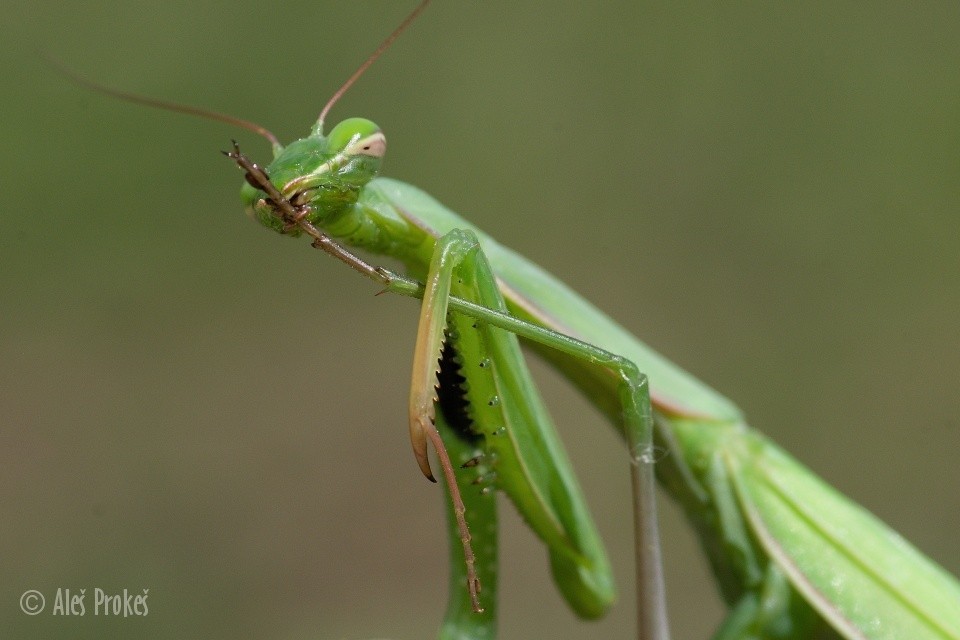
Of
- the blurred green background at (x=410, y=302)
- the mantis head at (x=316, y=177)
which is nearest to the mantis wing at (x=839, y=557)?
the mantis head at (x=316, y=177)

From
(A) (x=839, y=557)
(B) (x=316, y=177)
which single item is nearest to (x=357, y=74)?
(B) (x=316, y=177)

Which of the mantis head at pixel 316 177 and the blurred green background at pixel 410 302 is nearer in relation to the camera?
the mantis head at pixel 316 177

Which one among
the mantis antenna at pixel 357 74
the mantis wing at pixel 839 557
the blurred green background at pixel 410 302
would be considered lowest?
the mantis wing at pixel 839 557

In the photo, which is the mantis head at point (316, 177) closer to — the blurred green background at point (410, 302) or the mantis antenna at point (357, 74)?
the mantis antenna at point (357, 74)

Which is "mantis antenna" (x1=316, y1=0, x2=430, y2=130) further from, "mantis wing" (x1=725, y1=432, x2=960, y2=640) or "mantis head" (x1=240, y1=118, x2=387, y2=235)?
"mantis wing" (x1=725, y1=432, x2=960, y2=640)

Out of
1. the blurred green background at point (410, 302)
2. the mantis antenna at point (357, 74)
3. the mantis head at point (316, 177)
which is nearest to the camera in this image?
the mantis head at point (316, 177)

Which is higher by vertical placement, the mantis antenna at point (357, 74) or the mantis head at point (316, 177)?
the mantis antenna at point (357, 74)

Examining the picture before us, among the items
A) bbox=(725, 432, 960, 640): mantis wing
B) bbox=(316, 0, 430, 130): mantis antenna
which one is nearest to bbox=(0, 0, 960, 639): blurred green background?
bbox=(725, 432, 960, 640): mantis wing
